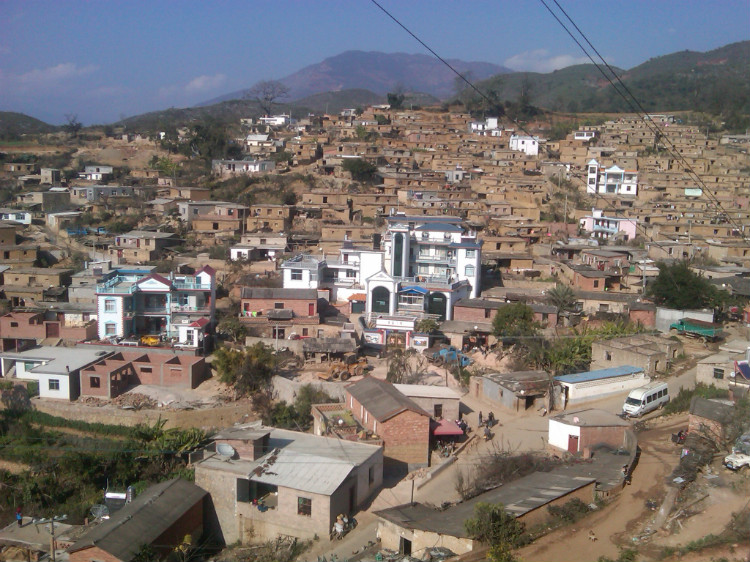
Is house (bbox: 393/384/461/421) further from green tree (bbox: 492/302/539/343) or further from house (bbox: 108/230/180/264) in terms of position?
house (bbox: 108/230/180/264)

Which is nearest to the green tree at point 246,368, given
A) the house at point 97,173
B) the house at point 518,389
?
the house at point 518,389

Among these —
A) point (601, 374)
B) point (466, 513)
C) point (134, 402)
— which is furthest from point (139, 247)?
point (466, 513)

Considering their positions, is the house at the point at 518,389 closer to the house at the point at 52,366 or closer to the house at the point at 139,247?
the house at the point at 52,366

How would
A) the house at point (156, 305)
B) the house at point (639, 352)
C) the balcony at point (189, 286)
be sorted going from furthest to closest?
the balcony at point (189, 286)
the house at point (156, 305)
the house at point (639, 352)

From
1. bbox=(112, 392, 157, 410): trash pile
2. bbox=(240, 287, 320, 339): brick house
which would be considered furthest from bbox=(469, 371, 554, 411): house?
bbox=(112, 392, 157, 410): trash pile

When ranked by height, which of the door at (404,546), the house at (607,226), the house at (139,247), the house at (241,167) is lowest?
the door at (404,546)

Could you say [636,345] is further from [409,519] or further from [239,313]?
[239,313]

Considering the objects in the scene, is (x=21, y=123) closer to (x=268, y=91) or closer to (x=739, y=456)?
(x=268, y=91)
